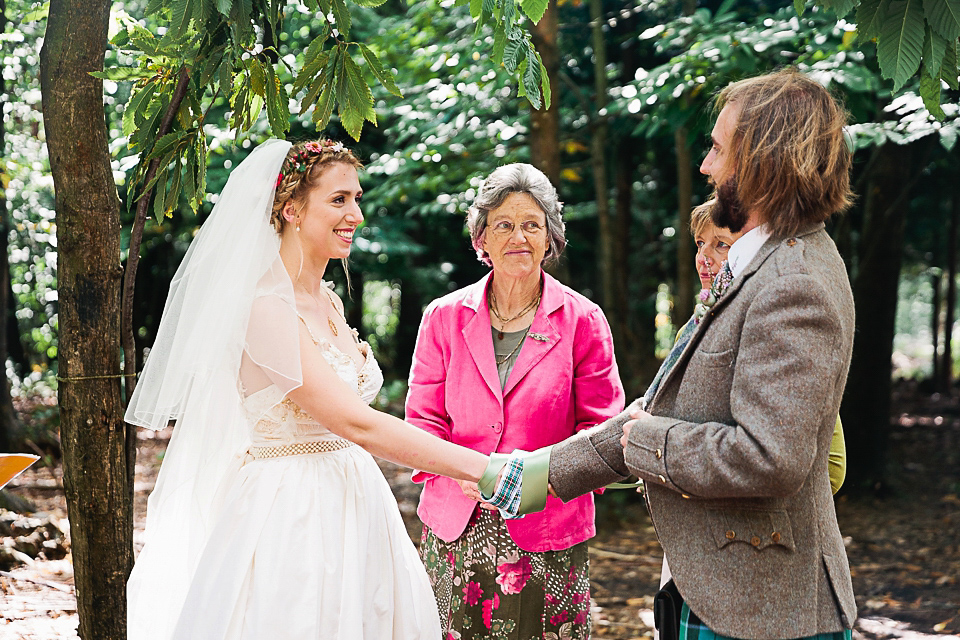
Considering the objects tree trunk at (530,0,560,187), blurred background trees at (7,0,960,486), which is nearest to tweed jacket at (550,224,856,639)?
blurred background trees at (7,0,960,486)

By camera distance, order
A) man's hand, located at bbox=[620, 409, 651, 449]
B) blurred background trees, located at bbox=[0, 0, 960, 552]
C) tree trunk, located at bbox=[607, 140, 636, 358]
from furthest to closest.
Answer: tree trunk, located at bbox=[607, 140, 636, 358] → blurred background trees, located at bbox=[0, 0, 960, 552] → man's hand, located at bbox=[620, 409, 651, 449]

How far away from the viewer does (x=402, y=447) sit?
2.45 m

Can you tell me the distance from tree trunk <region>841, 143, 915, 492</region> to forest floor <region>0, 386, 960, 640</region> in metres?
0.38

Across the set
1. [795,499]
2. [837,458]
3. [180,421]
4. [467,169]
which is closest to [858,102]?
[467,169]

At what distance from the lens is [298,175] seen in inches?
102

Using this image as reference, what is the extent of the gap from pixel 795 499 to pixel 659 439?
1.01 feet

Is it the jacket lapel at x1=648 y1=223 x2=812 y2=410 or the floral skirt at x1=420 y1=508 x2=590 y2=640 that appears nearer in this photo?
the jacket lapel at x1=648 y1=223 x2=812 y2=410

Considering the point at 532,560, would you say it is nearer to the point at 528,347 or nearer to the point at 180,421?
the point at 528,347

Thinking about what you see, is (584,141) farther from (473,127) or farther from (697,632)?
(697,632)

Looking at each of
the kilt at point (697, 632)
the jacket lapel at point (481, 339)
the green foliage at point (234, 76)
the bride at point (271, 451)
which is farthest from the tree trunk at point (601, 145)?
the kilt at point (697, 632)

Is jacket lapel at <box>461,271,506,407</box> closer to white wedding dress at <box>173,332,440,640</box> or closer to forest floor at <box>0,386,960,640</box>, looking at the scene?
white wedding dress at <box>173,332,440,640</box>

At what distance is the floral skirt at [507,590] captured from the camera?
283 cm

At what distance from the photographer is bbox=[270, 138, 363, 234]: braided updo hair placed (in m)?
2.58

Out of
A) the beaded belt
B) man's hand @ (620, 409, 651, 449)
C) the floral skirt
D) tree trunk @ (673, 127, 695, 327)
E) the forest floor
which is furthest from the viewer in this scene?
tree trunk @ (673, 127, 695, 327)
